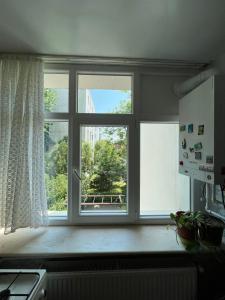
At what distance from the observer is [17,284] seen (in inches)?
53.6

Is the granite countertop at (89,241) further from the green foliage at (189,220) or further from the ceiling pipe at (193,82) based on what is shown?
the ceiling pipe at (193,82)

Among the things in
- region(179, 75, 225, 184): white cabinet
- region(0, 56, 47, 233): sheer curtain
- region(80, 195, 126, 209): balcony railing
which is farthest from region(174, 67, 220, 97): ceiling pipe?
region(0, 56, 47, 233): sheer curtain

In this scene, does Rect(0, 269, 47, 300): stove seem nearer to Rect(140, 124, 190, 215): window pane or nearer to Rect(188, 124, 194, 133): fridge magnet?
Rect(140, 124, 190, 215): window pane

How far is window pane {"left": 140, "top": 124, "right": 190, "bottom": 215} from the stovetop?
133cm

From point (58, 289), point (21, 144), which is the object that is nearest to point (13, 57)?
point (21, 144)

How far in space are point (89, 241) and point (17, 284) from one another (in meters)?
0.68

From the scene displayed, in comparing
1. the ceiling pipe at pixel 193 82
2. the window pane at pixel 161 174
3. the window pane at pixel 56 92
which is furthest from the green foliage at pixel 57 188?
the ceiling pipe at pixel 193 82

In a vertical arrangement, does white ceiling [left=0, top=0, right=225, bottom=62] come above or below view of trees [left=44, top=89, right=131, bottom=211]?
above

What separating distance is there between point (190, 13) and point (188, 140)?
36.8 inches

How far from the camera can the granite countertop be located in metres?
1.74

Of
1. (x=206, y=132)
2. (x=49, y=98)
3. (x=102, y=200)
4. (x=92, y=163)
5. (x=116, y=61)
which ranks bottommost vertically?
(x=102, y=200)

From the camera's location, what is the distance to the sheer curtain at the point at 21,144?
2061mm

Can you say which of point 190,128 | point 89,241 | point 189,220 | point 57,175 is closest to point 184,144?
point 190,128

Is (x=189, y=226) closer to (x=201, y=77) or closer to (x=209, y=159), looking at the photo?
(x=209, y=159)
